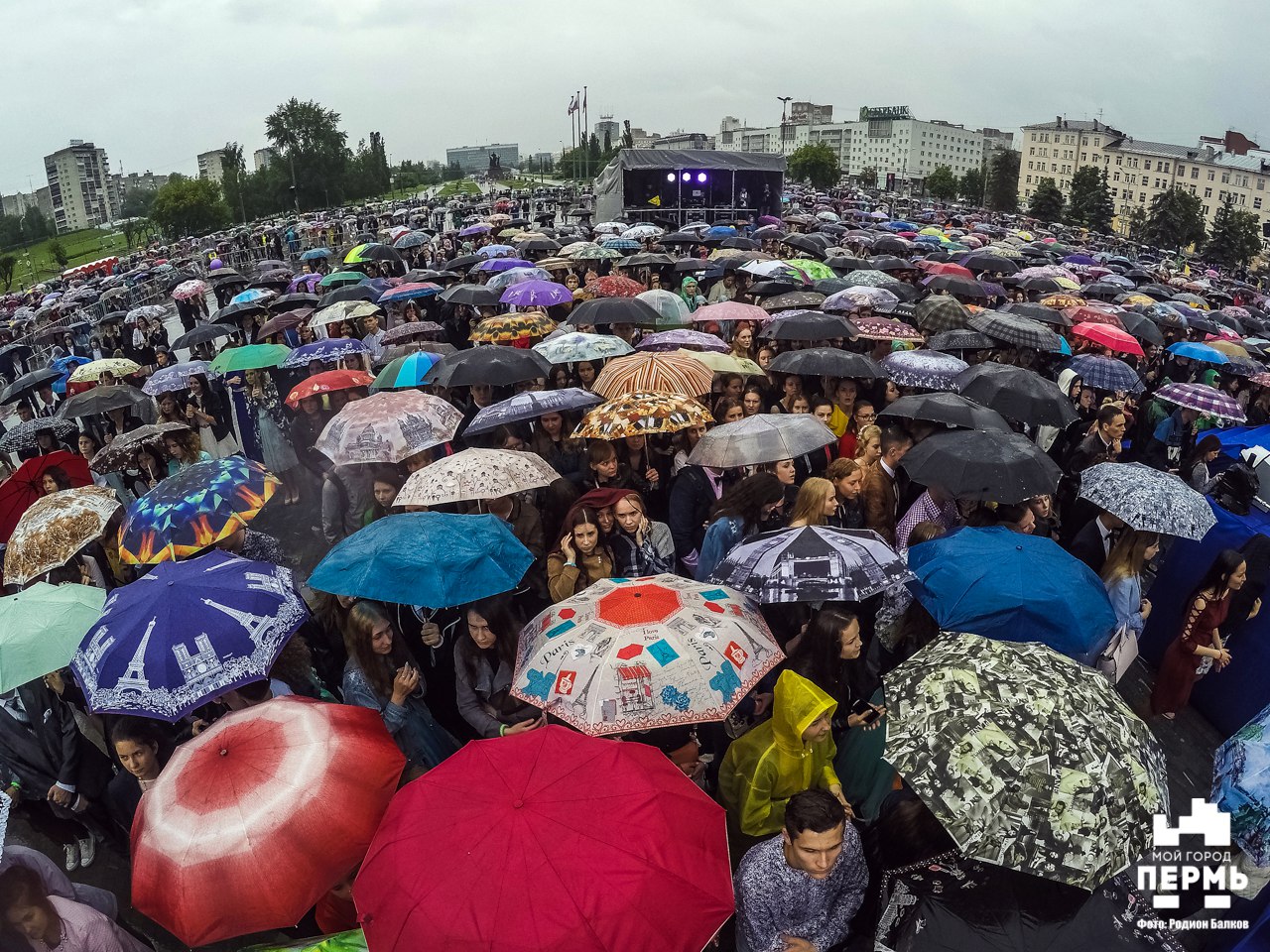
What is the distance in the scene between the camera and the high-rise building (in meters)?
156

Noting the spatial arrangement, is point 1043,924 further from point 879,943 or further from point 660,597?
point 660,597

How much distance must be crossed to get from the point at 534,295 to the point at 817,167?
95.6 meters

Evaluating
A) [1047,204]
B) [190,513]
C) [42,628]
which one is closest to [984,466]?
[190,513]

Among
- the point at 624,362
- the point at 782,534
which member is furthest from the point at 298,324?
the point at 782,534

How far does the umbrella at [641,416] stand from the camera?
5504 mm

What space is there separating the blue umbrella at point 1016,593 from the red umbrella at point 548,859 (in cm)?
184

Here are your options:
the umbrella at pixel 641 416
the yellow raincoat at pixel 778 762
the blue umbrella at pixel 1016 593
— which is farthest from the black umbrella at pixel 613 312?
the yellow raincoat at pixel 778 762

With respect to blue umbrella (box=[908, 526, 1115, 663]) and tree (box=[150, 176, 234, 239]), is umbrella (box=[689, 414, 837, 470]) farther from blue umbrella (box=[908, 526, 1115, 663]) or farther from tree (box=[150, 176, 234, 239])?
tree (box=[150, 176, 234, 239])

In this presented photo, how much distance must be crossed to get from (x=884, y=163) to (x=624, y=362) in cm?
16872

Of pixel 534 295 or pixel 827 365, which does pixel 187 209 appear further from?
pixel 827 365

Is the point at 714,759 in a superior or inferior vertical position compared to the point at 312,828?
inferior

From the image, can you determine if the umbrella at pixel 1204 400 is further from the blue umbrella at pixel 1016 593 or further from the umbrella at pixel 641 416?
the umbrella at pixel 641 416

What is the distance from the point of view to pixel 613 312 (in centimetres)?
946

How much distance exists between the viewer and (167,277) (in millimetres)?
26047
